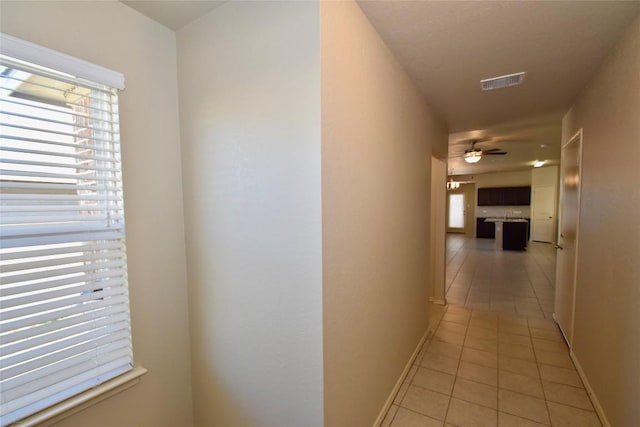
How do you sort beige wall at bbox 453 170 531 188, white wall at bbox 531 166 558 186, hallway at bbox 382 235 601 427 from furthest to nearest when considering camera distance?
beige wall at bbox 453 170 531 188, white wall at bbox 531 166 558 186, hallway at bbox 382 235 601 427

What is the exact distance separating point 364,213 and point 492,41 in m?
1.43

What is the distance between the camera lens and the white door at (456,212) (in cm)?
1208

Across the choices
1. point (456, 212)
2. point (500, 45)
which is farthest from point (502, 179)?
point (500, 45)

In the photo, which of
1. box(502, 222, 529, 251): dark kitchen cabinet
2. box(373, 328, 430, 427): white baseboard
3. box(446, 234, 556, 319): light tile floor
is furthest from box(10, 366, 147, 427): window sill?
box(502, 222, 529, 251): dark kitchen cabinet

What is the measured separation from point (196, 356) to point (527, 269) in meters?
6.84

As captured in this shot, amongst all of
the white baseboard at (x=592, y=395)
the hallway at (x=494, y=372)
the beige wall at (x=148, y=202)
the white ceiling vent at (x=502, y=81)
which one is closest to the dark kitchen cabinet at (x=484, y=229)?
the hallway at (x=494, y=372)

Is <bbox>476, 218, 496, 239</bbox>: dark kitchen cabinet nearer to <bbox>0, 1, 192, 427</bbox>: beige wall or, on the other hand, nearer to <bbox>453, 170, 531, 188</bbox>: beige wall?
<bbox>453, 170, 531, 188</bbox>: beige wall

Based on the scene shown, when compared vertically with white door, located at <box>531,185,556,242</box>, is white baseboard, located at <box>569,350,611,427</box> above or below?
below

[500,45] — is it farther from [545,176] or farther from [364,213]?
[545,176]

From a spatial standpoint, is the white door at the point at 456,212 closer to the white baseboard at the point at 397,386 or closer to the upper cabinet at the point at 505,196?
the upper cabinet at the point at 505,196

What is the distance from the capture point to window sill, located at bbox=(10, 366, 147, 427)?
1207 mm

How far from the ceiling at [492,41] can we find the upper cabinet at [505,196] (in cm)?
867

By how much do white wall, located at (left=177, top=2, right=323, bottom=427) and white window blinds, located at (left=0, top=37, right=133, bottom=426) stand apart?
0.40m

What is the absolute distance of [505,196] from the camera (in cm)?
1052
